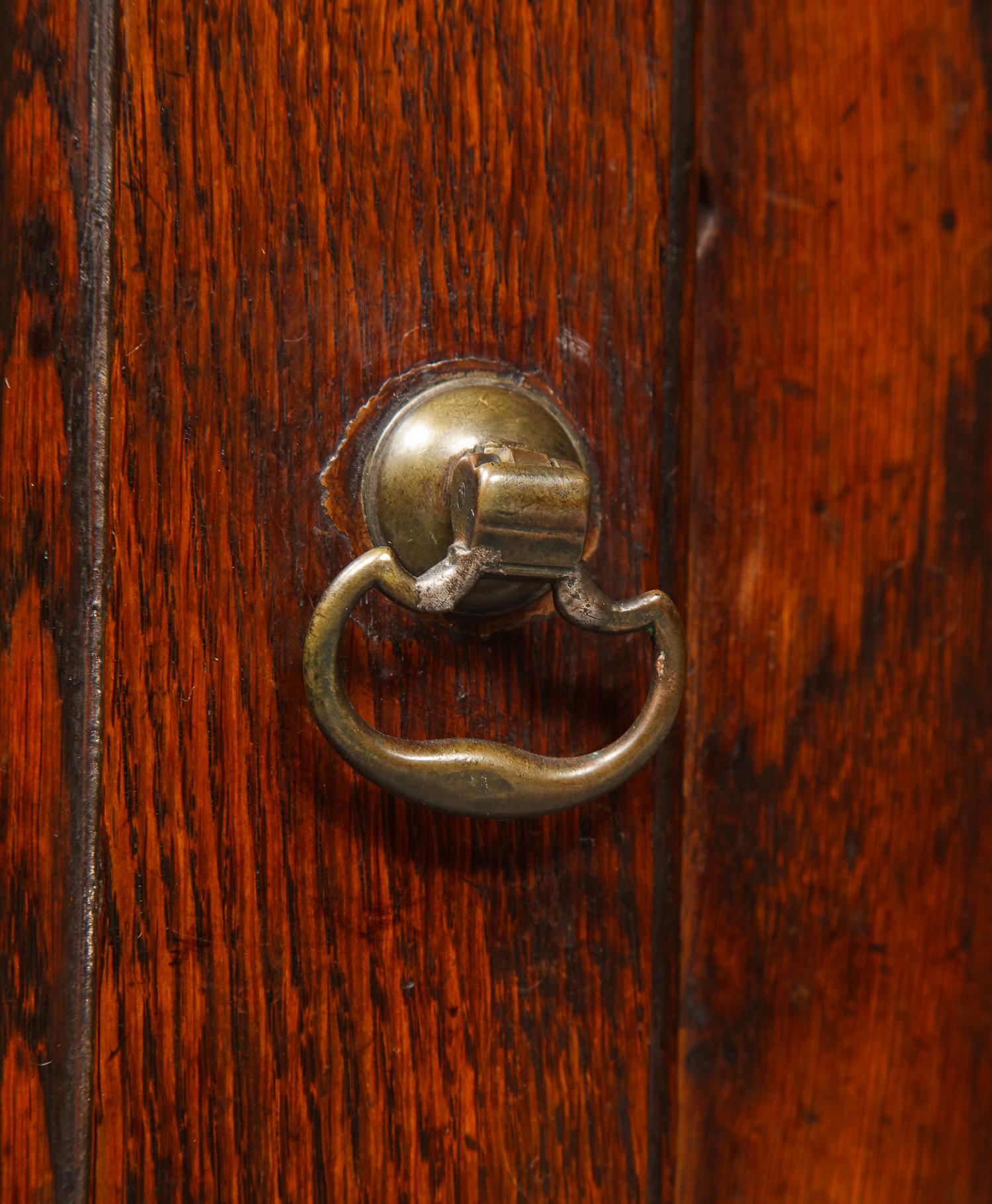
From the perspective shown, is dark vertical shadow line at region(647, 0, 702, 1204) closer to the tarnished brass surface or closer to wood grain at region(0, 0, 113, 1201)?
the tarnished brass surface

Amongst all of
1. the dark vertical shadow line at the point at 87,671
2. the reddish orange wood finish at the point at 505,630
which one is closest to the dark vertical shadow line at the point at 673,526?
the reddish orange wood finish at the point at 505,630

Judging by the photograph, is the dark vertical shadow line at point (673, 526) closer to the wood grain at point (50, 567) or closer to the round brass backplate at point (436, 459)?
the round brass backplate at point (436, 459)

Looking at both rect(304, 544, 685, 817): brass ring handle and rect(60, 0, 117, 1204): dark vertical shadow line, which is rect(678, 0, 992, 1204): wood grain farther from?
rect(60, 0, 117, 1204): dark vertical shadow line

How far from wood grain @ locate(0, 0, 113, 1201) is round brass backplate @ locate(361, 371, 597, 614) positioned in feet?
0.27

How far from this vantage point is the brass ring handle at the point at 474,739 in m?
0.30

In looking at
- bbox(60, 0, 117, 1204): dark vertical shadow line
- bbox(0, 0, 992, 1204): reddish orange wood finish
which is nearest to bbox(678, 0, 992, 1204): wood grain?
bbox(0, 0, 992, 1204): reddish orange wood finish

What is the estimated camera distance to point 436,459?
319mm

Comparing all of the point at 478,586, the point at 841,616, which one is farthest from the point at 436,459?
the point at 841,616

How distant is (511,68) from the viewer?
13.4 inches

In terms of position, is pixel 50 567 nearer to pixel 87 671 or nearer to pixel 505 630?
pixel 87 671

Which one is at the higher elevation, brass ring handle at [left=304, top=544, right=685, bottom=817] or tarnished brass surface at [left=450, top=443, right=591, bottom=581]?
tarnished brass surface at [left=450, top=443, right=591, bottom=581]

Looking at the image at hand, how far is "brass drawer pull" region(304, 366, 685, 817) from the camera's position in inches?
11.4

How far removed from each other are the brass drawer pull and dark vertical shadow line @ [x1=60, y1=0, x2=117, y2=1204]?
6 cm

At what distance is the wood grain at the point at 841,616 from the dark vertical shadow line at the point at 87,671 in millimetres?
201
